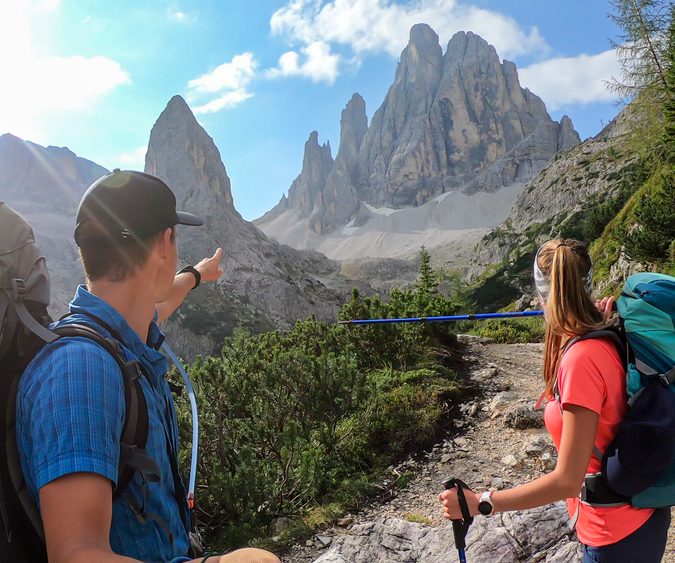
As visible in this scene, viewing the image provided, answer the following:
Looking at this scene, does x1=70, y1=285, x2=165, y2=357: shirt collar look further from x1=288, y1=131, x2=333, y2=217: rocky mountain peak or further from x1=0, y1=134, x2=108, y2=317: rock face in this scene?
x1=288, y1=131, x2=333, y2=217: rocky mountain peak

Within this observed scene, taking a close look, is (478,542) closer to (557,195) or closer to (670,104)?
(670,104)

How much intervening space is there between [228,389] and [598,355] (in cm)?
455

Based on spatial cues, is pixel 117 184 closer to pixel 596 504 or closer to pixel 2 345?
pixel 2 345

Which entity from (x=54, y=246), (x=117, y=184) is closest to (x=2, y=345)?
(x=117, y=184)

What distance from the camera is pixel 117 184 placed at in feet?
4.71

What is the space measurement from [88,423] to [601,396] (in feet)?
5.96

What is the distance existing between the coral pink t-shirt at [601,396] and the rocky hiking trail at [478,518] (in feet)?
5.39

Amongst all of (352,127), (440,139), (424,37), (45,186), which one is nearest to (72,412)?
(45,186)

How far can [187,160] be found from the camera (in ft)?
337

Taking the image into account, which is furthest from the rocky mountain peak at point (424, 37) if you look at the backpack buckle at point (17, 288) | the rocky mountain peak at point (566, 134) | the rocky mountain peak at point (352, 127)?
the backpack buckle at point (17, 288)

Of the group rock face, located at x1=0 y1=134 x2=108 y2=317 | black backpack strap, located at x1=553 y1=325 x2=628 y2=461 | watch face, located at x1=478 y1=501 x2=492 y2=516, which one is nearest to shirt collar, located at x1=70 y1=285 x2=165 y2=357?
watch face, located at x1=478 y1=501 x2=492 y2=516

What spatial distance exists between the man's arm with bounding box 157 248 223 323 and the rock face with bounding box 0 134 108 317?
308ft

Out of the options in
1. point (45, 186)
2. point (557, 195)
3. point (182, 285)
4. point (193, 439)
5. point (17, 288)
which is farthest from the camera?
point (45, 186)

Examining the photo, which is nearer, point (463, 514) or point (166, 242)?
point (166, 242)
